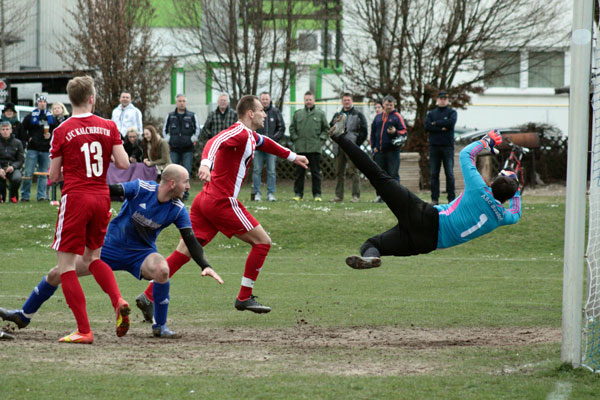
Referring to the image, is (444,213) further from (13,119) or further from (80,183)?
(13,119)

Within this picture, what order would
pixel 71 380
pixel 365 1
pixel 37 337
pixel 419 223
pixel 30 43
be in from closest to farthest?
pixel 71 380 → pixel 37 337 → pixel 419 223 → pixel 365 1 → pixel 30 43

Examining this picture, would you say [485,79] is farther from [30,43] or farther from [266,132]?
[30,43]

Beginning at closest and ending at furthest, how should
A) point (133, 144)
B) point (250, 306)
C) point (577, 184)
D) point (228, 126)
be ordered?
point (577, 184), point (250, 306), point (133, 144), point (228, 126)

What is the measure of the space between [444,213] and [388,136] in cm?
933

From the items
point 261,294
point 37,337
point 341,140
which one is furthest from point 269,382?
point 261,294

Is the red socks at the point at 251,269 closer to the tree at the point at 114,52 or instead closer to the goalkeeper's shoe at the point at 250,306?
the goalkeeper's shoe at the point at 250,306

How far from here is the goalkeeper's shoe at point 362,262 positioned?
24.3 ft

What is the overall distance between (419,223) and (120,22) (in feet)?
75.2

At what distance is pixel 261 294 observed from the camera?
10070 millimetres

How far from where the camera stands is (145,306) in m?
7.95

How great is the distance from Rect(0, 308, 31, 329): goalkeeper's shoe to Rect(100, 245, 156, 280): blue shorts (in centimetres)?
87

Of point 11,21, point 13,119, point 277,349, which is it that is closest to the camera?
point 277,349

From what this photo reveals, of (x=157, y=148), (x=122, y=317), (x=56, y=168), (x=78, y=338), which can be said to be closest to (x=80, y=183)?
(x=56, y=168)

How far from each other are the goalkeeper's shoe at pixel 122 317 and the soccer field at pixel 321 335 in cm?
14
